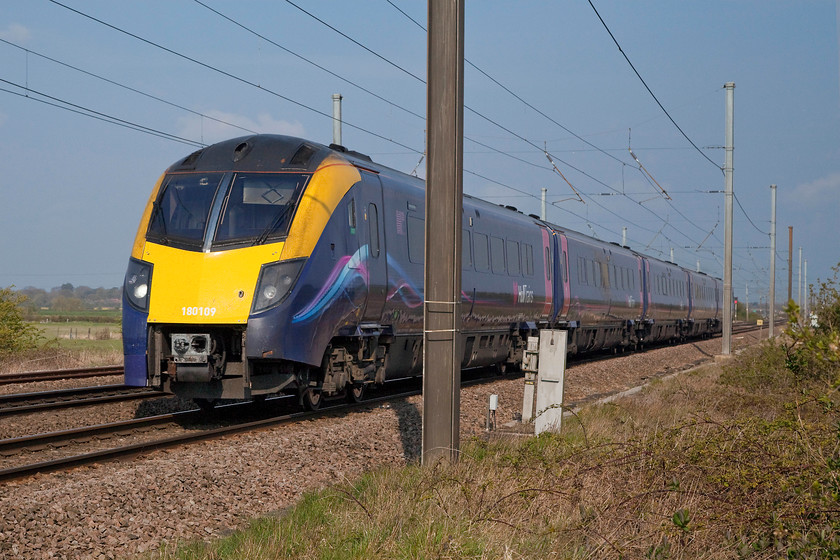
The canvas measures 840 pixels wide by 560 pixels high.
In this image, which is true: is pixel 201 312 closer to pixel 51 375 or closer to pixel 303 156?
pixel 303 156

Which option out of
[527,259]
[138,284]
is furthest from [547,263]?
[138,284]

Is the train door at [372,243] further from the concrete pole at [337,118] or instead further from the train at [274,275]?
the concrete pole at [337,118]

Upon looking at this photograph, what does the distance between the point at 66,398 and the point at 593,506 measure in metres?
10.0

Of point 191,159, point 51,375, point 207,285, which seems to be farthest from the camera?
point 51,375

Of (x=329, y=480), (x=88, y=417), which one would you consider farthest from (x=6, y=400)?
(x=329, y=480)

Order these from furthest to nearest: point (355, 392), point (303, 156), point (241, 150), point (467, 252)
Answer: point (467, 252)
point (355, 392)
point (241, 150)
point (303, 156)

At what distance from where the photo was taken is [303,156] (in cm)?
1126

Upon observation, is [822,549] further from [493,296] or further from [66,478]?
[493,296]

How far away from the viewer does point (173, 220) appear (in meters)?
11.0

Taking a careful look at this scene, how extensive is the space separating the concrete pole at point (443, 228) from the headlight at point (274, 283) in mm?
3394

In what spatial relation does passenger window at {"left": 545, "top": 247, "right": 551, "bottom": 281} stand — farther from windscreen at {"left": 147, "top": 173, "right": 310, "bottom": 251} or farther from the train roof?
windscreen at {"left": 147, "top": 173, "right": 310, "bottom": 251}

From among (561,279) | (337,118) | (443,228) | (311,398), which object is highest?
(337,118)

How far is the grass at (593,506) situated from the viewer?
4957 mm

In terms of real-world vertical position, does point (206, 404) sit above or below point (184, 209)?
below
